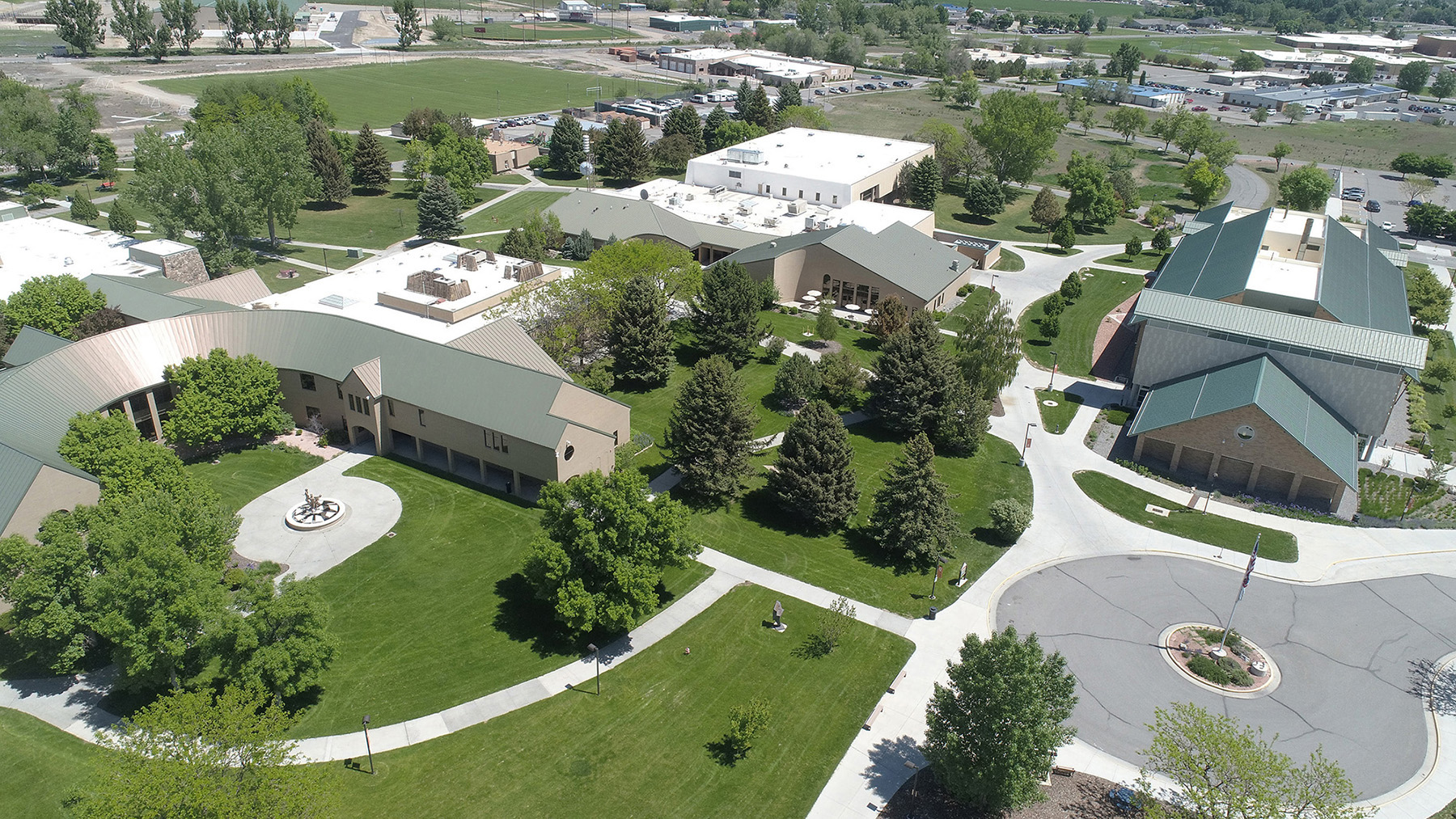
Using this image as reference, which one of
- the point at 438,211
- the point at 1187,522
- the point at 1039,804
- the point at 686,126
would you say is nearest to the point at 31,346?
the point at 438,211

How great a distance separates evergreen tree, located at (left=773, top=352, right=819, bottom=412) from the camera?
A: 62.1 metres

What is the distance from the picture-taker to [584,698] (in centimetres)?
3828

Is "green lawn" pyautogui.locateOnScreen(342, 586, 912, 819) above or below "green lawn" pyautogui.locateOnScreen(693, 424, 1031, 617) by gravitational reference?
below

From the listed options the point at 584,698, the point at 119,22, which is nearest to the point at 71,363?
the point at 584,698

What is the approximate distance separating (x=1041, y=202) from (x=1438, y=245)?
156 ft

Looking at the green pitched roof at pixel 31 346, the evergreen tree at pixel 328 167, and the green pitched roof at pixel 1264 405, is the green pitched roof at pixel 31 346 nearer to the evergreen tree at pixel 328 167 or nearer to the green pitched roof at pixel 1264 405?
the evergreen tree at pixel 328 167

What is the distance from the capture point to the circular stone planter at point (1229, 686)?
39469mm

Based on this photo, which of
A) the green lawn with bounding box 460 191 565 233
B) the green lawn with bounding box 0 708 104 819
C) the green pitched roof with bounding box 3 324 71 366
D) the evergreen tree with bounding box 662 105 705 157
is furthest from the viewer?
the evergreen tree with bounding box 662 105 705 157

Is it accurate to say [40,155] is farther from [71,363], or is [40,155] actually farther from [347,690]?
[347,690]

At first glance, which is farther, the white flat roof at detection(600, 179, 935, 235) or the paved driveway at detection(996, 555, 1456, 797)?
the white flat roof at detection(600, 179, 935, 235)

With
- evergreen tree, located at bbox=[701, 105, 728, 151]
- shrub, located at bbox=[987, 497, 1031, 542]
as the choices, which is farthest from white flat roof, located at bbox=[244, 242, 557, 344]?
evergreen tree, located at bbox=[701, 105, 728, 151]

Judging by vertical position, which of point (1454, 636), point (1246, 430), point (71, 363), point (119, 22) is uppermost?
point (119, 22)

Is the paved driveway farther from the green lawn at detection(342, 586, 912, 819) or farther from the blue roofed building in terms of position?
the blue roofed building

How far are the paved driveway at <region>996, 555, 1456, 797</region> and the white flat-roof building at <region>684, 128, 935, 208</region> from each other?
60.1m
